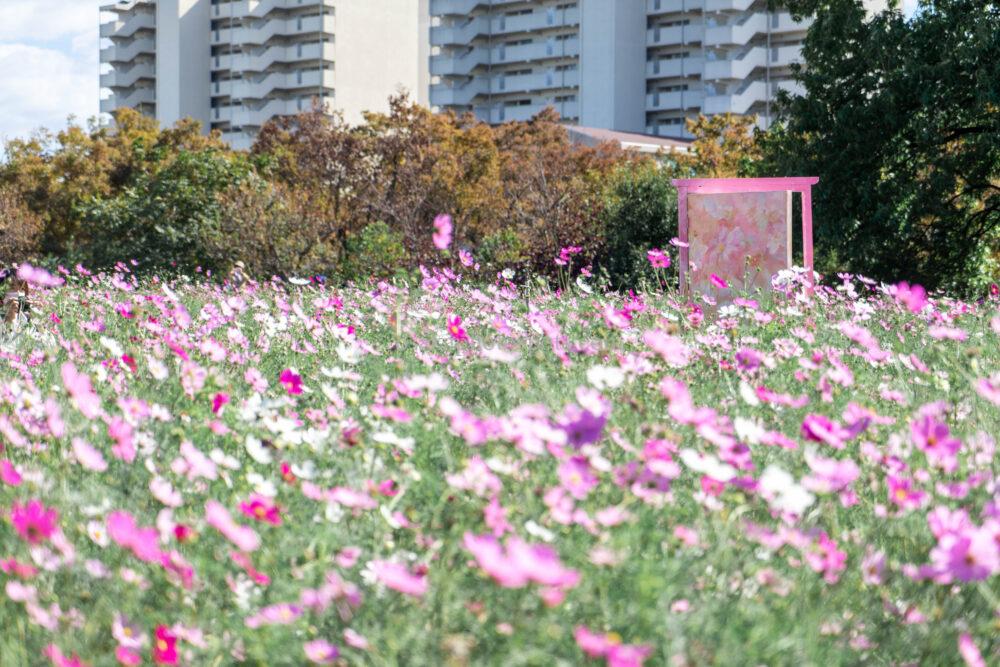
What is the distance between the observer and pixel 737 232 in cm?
1137

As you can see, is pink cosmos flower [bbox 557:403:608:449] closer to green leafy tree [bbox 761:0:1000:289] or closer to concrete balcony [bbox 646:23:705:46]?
green leafy tree [bbox 761:0:1000:289]

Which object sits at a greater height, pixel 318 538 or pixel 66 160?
pixel 66 160

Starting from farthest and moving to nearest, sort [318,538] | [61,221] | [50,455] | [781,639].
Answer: [61,221]
[50,455]
[318,538]
[781,639]

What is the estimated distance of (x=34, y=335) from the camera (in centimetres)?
751

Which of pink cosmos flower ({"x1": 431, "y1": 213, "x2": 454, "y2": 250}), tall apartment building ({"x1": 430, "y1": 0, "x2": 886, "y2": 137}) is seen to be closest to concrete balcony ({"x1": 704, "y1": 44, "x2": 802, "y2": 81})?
tall apartment building ({"x1": 430, "y1": 0, "x2": 886, "y2": 137})

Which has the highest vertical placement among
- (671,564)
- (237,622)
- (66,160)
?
(66,160)

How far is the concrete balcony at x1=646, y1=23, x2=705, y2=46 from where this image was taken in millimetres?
71000

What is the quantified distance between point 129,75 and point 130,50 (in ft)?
5.51

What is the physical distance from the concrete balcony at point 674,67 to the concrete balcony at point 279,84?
65.9ft

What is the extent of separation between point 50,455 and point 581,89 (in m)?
71.0

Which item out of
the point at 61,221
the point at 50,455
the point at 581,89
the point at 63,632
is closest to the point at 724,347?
the point at 50,455

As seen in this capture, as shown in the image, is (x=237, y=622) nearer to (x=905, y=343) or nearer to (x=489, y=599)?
(x=489, y=599)

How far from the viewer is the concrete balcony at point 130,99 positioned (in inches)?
3423

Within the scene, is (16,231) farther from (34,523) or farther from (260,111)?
(260,111)
